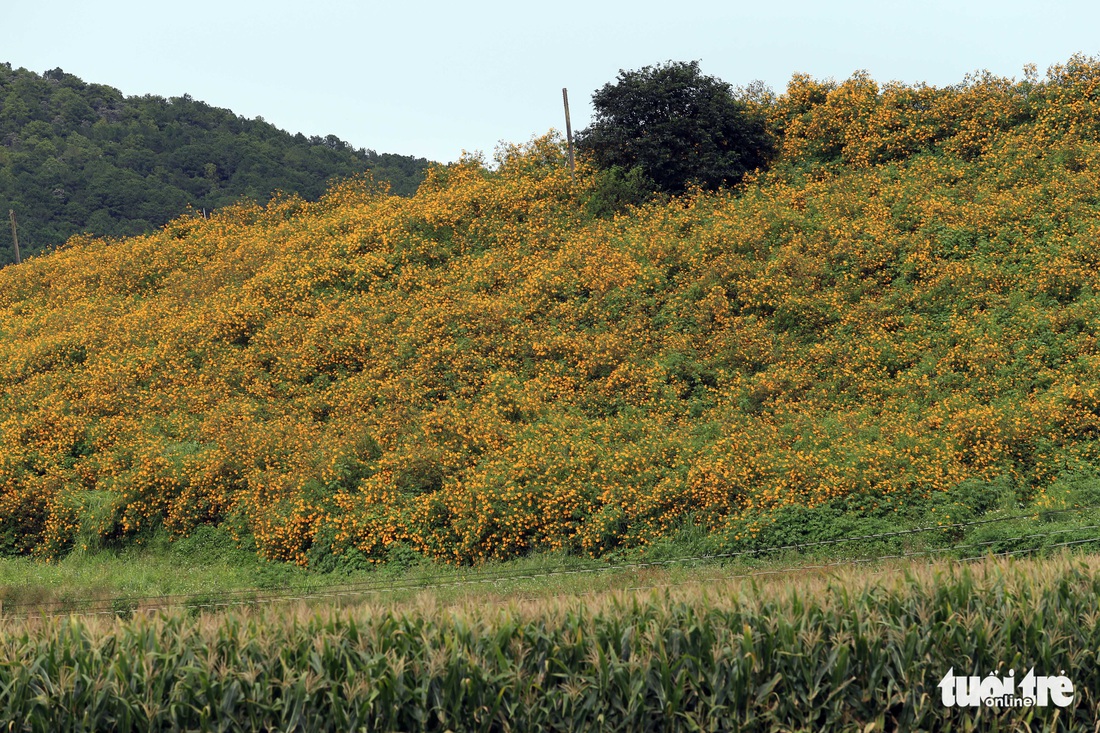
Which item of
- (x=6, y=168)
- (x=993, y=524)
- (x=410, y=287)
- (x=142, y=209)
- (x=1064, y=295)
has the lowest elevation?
(x=993, y=524)

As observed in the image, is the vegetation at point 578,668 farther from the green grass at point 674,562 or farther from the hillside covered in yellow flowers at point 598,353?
the hillside covered in yellow flowers at point 598,353

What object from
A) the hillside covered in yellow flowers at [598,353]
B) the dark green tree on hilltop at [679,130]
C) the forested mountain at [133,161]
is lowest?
the hillside covered in yellow flowers at [598,353]

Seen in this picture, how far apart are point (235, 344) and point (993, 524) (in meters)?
13.7

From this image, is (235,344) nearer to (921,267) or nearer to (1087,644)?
(921,267)

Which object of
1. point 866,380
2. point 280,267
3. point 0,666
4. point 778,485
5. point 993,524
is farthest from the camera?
point 280,267

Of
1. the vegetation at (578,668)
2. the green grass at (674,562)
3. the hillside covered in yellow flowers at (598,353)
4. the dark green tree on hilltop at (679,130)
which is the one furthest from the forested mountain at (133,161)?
the vegetation at (578,668)

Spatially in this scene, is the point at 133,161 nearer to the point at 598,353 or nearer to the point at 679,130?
the point at 679,130

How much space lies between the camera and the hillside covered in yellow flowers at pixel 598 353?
41.4 feet

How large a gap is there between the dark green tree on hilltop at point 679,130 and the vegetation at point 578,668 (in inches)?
625

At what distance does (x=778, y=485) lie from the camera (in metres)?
12.0

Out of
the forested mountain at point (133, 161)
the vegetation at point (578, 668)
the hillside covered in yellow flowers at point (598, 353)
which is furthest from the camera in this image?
the forested mountain at point (133, 161)

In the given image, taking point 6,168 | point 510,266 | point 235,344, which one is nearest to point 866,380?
point 510,266

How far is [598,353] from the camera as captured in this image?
635 inches

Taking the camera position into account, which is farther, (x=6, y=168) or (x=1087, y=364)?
(x=6, y=168)
